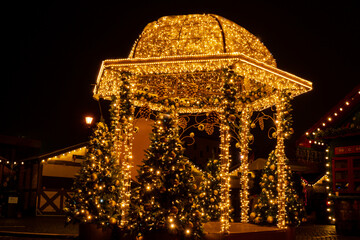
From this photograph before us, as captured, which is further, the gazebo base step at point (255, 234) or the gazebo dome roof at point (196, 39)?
the gazebo dome roof at point (196, 39)

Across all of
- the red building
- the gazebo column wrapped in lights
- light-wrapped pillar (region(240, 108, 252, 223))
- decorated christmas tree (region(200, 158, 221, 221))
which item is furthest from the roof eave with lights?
the red building

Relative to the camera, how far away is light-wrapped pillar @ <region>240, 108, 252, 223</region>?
12.8 meters

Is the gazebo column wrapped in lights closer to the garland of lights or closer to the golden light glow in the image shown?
the garland of lights

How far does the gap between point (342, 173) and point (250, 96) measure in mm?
9354

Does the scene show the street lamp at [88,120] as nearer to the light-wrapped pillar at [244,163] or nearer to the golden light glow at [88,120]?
the golden light glow at [88,120]

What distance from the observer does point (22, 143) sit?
35406 mm

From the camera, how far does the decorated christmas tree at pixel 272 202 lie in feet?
35.3

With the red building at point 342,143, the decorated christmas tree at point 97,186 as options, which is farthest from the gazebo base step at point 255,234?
the red building at point 342,143

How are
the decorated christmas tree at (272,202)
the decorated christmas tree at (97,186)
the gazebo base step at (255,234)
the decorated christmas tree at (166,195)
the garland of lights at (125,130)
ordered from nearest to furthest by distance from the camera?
the decorated christmas tree at (166,195)
the gazebo base step at (255,234)
the garland of lights at (125,130)
the decorated christmas tree at (97,186)
the decorated christmas tree at (272,202)

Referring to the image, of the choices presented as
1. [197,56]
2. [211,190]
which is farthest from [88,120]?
[197,56]

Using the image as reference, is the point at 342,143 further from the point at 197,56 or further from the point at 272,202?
the point at 197,56

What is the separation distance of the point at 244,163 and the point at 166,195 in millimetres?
4695

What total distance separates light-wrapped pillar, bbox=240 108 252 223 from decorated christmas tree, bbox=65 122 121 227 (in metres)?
4.21

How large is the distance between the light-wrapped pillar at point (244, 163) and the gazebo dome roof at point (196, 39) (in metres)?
2.54
